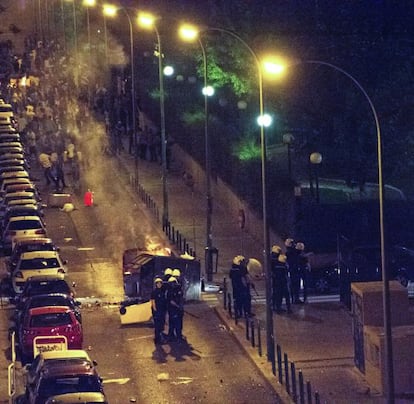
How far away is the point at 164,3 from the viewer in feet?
305

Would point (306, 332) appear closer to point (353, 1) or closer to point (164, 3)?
point (353, 1)

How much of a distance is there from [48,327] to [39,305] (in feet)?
4.03

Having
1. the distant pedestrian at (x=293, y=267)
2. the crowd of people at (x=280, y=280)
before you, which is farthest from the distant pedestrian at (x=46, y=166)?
the distant pedestrian at (x=293, y=267)

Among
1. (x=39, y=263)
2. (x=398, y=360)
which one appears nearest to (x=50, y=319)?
(x=398, y=360)

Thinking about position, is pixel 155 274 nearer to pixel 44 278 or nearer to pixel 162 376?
pixel 44 278

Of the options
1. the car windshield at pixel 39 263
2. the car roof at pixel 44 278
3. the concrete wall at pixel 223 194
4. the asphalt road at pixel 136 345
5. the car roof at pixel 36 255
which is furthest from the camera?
the concrete wall at pixel 223 194

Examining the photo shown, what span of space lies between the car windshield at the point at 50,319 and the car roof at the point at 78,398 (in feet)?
24.8

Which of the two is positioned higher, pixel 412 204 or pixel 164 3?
pixel 164 3

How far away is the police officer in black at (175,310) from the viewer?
36062mm

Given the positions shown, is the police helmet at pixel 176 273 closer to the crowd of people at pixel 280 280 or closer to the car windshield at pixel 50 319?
the crowd of people at pixel 280 280

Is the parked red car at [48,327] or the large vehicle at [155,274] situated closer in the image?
the parked red car at [48,327]

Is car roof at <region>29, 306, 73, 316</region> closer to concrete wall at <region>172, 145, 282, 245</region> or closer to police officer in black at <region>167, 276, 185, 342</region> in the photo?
police officer in black at <region>167, 276, 185, 342</region>

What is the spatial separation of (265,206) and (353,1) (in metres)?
24.7

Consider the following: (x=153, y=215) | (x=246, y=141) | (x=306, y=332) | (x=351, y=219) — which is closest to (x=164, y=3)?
(x=246, y=141)
